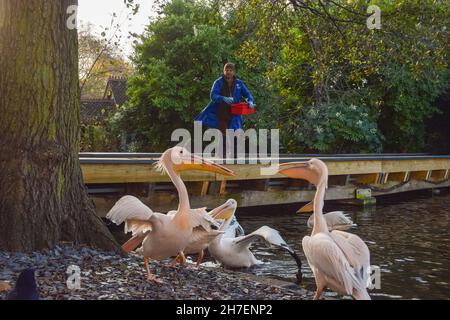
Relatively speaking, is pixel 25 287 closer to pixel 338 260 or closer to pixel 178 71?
pixel 338 260

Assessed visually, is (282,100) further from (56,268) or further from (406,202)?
(56,268)

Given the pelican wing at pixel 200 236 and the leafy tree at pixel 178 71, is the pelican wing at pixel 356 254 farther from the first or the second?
the leafy tree at pixel 178 71

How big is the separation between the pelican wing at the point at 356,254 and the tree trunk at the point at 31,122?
9.74 ft

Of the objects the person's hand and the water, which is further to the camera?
the person's hand

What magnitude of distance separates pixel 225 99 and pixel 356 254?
654 cm

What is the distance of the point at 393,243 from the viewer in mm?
9734

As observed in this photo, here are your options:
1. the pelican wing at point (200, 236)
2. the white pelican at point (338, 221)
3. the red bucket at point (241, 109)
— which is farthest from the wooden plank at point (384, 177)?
the pelican wing at point (200, 236)

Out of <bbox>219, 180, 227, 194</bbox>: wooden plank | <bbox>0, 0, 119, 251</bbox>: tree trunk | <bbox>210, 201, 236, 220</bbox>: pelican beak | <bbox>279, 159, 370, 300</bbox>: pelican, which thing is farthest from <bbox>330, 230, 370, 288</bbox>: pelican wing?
<bbox>219, 180, 227, 194</bbox>: wooden plank

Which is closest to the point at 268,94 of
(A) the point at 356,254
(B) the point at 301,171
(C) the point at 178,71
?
(C) the point at 178,71

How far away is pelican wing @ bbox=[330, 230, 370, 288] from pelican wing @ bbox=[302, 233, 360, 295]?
92 millimetres

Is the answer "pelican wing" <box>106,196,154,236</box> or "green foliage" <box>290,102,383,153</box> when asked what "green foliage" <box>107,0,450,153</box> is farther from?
"pelican wing" <box>106,196,154,236</box>

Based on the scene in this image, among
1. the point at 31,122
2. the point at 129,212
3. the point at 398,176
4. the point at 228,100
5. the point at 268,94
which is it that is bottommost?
the point at 398,176

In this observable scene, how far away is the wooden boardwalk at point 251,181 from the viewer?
32.9ft

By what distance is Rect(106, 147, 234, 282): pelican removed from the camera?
5.70 metres
